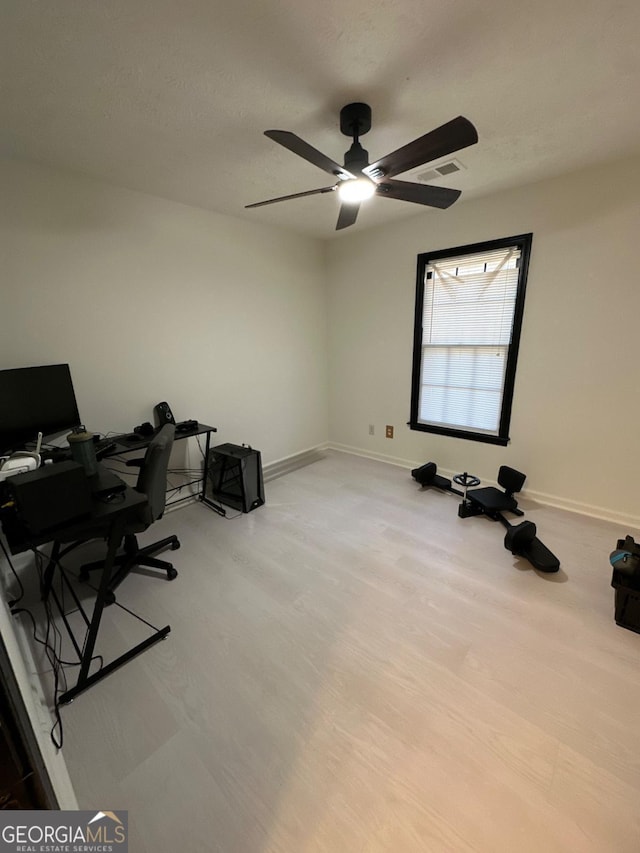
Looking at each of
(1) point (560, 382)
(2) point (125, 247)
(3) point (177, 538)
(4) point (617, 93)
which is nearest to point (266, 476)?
(3) point (177, 538)

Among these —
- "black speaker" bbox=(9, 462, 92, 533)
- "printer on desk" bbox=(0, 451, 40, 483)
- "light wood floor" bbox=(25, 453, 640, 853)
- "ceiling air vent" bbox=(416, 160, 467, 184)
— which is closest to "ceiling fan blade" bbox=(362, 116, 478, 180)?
"ceiling air vent" bbox=(416, 160, 467, 184)

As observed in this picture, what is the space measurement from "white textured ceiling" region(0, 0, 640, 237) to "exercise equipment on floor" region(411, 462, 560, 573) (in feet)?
7.63

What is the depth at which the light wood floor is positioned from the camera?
107 cm

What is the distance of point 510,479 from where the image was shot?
2.91 m

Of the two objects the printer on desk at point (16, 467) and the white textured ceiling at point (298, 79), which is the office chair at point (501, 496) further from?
the printer on desk at point (16, 467)

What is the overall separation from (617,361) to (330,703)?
291 centimetres

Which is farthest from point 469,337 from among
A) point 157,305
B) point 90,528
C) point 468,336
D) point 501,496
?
point 90,528

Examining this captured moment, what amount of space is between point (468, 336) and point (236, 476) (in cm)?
250

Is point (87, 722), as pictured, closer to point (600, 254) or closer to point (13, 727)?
point (13, 727)

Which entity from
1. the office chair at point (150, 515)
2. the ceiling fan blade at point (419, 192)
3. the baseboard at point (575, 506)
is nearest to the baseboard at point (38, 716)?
the office chair at point (150, 515)

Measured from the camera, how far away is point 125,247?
2.60 m

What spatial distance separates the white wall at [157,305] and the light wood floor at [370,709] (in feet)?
5.08

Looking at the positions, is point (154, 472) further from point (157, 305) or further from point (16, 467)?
point (157, 305)

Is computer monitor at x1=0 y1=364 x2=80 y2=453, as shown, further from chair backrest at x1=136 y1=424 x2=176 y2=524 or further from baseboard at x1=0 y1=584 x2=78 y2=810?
baseboard at x1=0 y1=584 x2=78 y2=810
